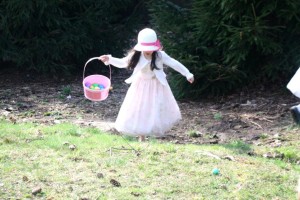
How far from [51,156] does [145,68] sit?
72.5 inches

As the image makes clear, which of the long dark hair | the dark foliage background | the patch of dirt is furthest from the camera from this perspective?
the dark foliage background

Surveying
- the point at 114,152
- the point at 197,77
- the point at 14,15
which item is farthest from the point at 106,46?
the point at 114,152

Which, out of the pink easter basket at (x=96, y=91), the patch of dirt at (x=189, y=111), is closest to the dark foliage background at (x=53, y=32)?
the patch of dirt at (x=189, y=111)

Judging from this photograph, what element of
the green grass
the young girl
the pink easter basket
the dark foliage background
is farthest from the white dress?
the dark foliage background

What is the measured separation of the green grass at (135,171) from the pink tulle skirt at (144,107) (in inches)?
18.7

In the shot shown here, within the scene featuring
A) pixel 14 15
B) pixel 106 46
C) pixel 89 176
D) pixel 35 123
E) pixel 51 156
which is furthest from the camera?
pixel 106 46

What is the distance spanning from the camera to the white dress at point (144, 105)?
7.36 metres

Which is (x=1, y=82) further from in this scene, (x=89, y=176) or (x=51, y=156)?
(x=89, y=176)

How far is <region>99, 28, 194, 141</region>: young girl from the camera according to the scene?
7309 millimetres

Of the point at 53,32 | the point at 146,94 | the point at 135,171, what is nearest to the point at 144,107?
the point at 146,94


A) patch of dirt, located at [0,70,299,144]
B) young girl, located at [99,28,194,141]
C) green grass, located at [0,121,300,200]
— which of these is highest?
young girl, located at [99,28,194,141]

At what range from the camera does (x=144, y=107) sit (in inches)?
291

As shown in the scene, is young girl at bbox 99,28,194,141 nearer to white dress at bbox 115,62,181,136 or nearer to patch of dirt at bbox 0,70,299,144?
white dress at bbox 115,62,181,136

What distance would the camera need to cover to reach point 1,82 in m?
12.0
